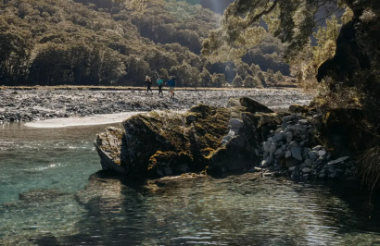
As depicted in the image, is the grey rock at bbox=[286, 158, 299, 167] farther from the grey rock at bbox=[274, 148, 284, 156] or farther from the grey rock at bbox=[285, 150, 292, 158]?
the grey rock at bbox=[274, 148, 284, 156]

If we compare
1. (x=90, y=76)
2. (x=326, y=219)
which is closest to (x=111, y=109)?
(x=326, y=219)

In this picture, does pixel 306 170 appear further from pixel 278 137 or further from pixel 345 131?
pixel 278 137

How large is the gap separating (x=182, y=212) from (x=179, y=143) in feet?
18.5

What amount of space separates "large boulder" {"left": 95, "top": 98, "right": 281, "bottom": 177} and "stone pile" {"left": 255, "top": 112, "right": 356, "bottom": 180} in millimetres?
709

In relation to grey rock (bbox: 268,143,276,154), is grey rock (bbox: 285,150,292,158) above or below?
below

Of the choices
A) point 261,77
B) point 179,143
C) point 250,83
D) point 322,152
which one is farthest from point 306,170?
point 261,77

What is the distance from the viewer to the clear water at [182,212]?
7.95m

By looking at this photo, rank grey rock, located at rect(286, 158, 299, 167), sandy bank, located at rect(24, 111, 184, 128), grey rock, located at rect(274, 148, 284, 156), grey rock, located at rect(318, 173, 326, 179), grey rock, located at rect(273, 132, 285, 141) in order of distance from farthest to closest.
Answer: sandy bank, located at rect(24, 111, 184, 128) < grey rock, located at rect(273, 132, 285, 141) < grey rock, located at rect(274, 148, 284, 156) < grey rock, located at rect(286, 158, 299, 167) < grey rock, located at rect(318, 173, 326, 179)

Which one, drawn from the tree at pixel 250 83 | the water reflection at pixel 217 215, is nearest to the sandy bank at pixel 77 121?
the water reflection at pixel 217 215

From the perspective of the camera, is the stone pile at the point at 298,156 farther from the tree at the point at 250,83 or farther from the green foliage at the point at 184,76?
the tree at the point at 250,83

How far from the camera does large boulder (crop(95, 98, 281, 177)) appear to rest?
14602mm

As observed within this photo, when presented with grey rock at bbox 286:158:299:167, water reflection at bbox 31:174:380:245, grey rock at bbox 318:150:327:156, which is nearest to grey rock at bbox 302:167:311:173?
grey rock at bbox 286:158:299:167

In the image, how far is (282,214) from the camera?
9.43m

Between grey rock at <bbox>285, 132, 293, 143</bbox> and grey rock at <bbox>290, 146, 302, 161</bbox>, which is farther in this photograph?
grey rock at <bbox>285, 132, 293, 143</bbox>
